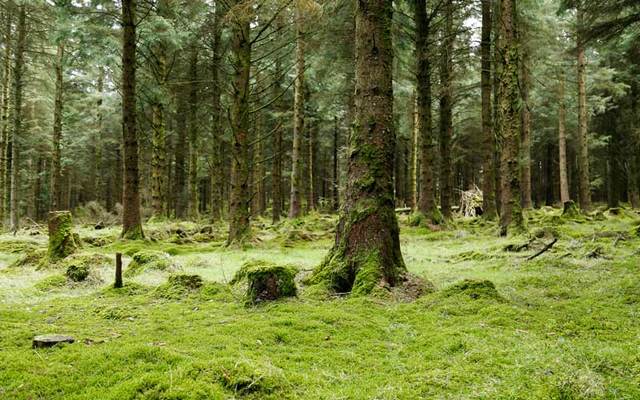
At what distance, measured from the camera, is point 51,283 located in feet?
20.5

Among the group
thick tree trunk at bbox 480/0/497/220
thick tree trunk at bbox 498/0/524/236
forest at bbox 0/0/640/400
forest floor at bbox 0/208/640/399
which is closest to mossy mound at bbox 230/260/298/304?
→ forest at bbox 0/0/640/400

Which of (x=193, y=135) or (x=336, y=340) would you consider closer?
(x=336, y=340)

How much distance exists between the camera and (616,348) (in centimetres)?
333

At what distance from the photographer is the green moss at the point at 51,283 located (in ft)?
19.9

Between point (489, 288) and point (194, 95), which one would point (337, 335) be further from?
point (194, 95)

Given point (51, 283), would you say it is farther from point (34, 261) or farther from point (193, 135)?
point (193, 135)

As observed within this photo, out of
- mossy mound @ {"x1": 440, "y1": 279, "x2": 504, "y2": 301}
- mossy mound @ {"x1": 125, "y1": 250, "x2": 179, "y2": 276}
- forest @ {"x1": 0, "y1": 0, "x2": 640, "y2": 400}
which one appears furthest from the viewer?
mossy mound @ {"x1": 125, "y1": 250, "x2": 179, "y2": 276}

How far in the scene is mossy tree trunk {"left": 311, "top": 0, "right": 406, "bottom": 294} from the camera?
5.54 m

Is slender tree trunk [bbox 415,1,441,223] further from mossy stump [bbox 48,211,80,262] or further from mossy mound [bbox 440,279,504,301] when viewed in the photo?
mossy stump [bbox 48,211,80,262]

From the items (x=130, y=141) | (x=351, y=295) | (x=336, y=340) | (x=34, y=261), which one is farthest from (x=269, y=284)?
(x=130, y=141)

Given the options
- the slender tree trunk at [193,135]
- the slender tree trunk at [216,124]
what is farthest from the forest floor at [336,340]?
the slender tree trunk at [193,135]

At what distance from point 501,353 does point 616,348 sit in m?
0.85

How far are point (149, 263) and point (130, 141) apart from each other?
550 cm

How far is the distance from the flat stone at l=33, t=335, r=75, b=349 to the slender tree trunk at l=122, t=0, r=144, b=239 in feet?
27.6
